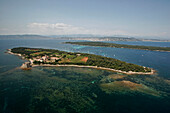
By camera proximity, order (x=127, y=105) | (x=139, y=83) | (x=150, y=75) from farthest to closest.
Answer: (x=150, y=75) < (x=139, y=83) < (x=127, y=105)

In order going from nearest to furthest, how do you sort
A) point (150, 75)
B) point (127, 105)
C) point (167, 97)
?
point (127, 105)
point (167, 97)
point (150, 75)

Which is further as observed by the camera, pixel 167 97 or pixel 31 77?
pixel 31 77

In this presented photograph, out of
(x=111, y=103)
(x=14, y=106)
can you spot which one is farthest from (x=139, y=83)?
(x=14, y=106)

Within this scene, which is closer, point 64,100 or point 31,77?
point 64,100

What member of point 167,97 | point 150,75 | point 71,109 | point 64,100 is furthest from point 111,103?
point 150,75

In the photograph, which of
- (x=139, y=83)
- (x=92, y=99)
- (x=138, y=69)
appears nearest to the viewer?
(x=92, y=99)

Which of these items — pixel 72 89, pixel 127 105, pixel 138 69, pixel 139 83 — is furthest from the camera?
pixel 138 69

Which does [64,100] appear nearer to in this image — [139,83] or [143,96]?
[143,96]

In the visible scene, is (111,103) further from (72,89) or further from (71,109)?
(72,89)
